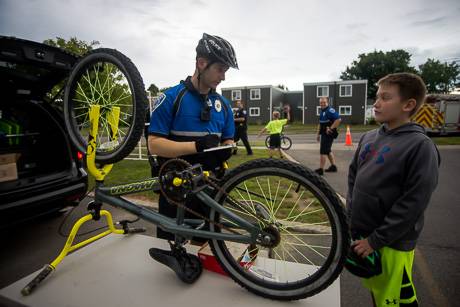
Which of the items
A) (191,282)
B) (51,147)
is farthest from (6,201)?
(191,282)

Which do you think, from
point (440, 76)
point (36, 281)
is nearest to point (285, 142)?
point (36, 281)

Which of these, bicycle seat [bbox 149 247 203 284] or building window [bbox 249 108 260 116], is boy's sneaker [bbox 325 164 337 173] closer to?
bicycle seat [bbox 149 247 203 284]

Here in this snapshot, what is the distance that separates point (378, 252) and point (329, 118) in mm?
5617

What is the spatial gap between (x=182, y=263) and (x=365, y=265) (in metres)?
1.16

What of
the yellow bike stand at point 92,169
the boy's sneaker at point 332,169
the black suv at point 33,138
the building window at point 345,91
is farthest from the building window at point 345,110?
the yellow bike stand at point 92,169

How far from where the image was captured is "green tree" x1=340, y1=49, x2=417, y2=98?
170 ft

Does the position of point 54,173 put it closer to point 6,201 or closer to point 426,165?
point 6,201

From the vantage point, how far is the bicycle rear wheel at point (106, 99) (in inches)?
68.8

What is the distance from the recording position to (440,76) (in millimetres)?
59438

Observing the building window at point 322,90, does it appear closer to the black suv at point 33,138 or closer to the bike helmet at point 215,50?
the black suv at point 33,138

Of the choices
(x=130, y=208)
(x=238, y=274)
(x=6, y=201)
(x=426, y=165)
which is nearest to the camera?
(x=426, y=165)

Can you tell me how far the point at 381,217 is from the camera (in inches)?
62.5

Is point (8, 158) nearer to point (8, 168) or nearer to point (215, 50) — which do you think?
point (8, 168)

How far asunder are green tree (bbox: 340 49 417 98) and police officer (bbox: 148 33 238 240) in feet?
190
